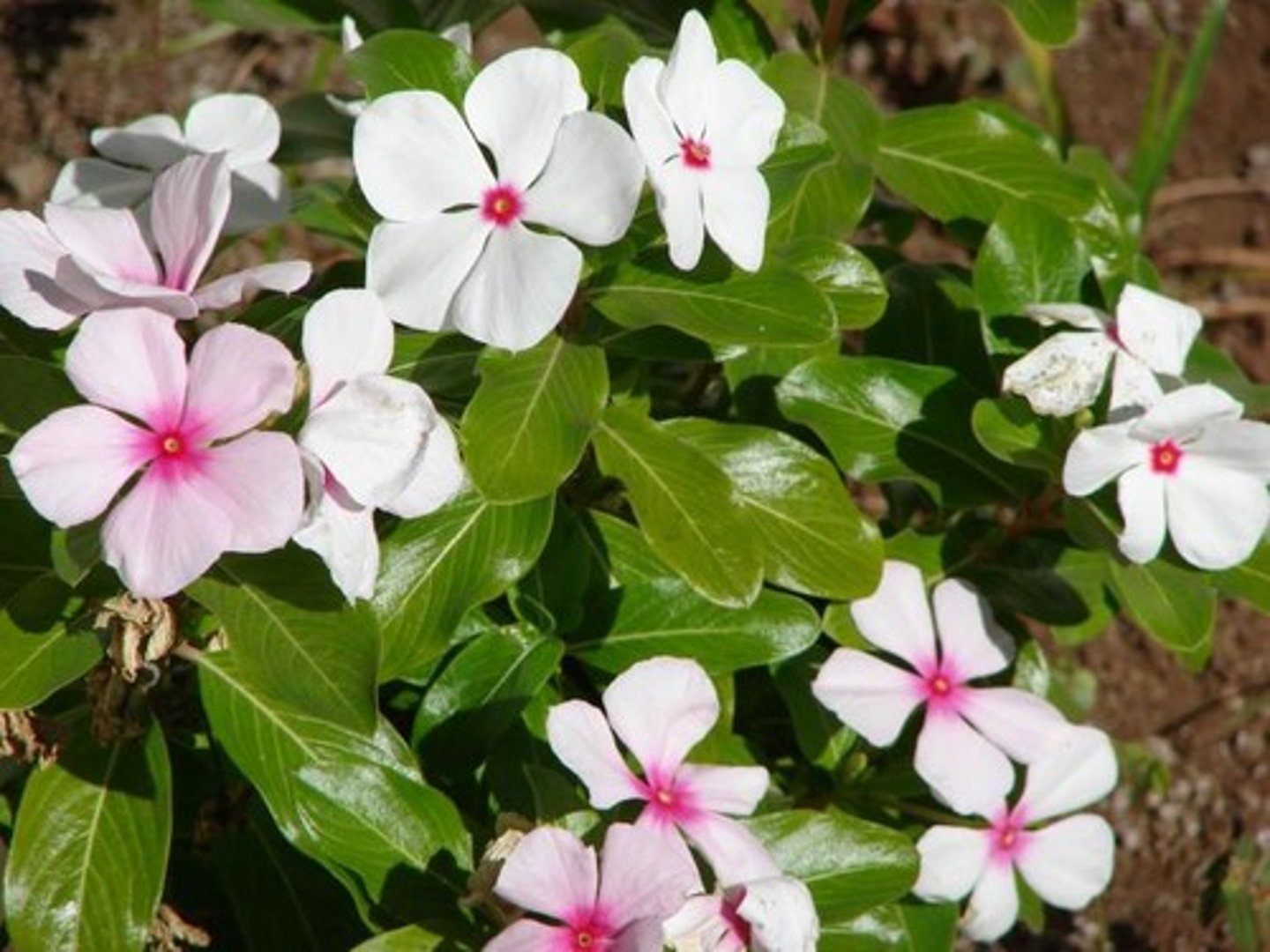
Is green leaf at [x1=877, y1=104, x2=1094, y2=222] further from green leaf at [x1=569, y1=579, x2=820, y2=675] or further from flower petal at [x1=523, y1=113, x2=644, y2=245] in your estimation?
flower petal at [x1=523, y1=113, x2=644, y2=245]

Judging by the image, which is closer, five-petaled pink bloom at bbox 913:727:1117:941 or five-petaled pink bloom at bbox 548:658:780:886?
five-petaled pink bloom at bbox 548:658:780:886

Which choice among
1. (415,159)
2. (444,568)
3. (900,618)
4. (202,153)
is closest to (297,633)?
(444,568)

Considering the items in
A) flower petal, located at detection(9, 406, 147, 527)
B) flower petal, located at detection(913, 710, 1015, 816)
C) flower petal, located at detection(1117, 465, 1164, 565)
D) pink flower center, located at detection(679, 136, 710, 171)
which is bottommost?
flower petal, located at detection(913, 710, 1015, 816)

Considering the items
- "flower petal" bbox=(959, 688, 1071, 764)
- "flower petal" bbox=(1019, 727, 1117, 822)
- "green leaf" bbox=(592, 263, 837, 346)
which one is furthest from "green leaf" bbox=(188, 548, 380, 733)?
"flower petal" bbox=(1019, 727, 1117, 822)

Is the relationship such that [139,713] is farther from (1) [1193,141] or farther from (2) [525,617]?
(1) [1193,141]

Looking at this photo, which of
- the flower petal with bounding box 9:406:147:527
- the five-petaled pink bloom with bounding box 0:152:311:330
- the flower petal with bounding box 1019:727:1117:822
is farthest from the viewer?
the flower petal with bounding box 1019:727:1117:822

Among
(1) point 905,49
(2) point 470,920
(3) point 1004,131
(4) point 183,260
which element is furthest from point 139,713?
(1) point 905,49

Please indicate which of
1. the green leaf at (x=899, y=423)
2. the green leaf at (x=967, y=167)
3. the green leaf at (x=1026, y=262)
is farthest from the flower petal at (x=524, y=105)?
the green leaf at (x=967, y=167)
